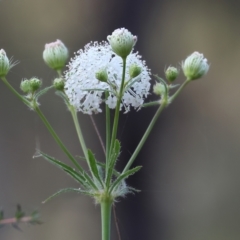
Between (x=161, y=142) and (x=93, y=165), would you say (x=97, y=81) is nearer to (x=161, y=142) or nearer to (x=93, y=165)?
(x=93, y=165)

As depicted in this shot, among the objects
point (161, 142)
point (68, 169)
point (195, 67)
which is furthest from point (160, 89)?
point (161, 142)

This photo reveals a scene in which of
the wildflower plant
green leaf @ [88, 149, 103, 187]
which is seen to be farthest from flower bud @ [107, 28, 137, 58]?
green leaf @ [88, 149, 103, 187]

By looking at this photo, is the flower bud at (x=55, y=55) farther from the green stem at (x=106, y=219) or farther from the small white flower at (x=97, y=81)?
the green stem at (x=106, y=219)

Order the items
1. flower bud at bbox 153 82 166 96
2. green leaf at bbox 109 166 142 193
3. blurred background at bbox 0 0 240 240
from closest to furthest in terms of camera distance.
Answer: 1. green leaf at bbox 109 166 142 193
2. flower bud at bbox 153 82 166 96
3. blurred background at bbox 0 0 240 240

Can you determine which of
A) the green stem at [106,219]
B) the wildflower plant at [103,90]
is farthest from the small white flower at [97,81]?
the green stem at [106,219]

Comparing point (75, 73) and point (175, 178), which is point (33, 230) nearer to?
point (175, 178)

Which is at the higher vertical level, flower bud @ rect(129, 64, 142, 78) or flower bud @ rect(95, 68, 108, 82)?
flower bud @ rect(129, 64, 142, 78)

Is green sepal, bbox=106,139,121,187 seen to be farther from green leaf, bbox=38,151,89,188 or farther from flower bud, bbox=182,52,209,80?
flower bud, bbox=182,52,209,80
